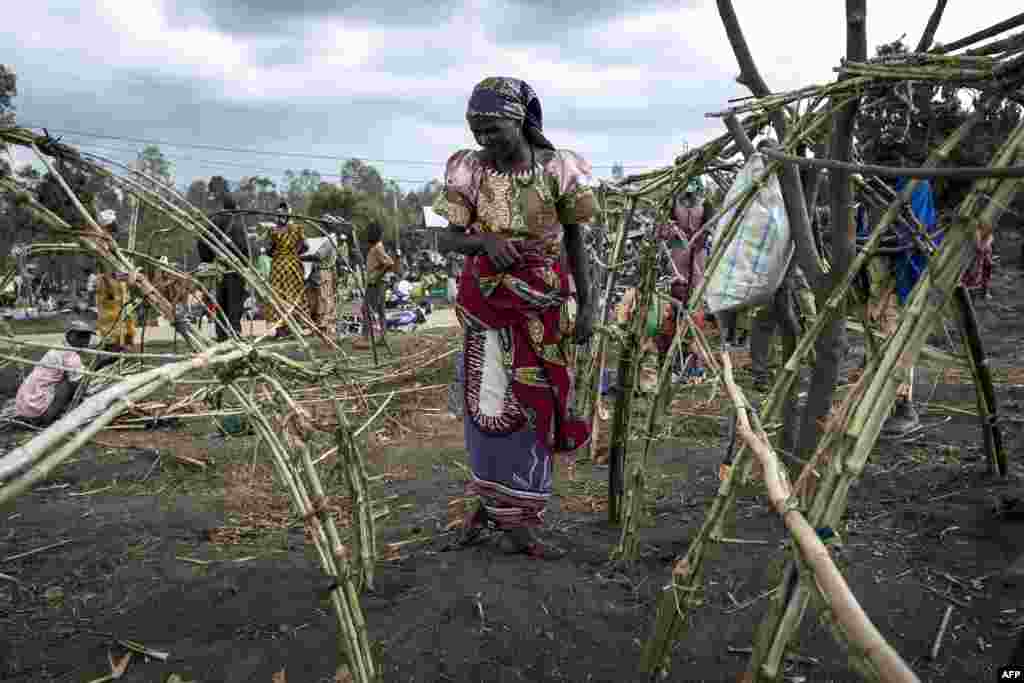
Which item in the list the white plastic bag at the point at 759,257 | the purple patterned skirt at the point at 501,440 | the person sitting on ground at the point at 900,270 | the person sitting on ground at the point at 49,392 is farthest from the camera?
the person sitting on ground at the point at 49,392

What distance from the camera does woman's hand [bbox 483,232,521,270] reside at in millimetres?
2793

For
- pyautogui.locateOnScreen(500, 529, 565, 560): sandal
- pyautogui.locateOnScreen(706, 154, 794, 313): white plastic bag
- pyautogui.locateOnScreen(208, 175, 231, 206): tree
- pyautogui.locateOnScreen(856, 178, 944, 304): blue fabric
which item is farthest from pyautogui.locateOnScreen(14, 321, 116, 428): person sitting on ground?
pyautogui.locateOnScreen(856, 178, 944, 304): blue fabric

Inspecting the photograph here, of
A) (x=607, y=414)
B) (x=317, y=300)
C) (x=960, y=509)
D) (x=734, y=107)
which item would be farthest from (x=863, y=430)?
(x=317, y=300)

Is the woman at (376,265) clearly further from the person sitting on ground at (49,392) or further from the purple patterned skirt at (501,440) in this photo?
the purple patterned skirt at (501,440)

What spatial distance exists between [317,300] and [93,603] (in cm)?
933

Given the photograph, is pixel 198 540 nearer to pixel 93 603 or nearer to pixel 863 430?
pixel 93 603

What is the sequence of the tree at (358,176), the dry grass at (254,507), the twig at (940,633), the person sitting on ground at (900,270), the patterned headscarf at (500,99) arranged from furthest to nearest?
the tree at (358,176) < the person sitting on ground at (900,270) < the dry grass at (254,507) < the patterned headscarf at (500,99) < the twig at (940,633)

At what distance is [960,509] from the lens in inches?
126

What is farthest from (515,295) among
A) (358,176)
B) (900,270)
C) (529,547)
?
(358,176)

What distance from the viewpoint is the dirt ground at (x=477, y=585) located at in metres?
2.25

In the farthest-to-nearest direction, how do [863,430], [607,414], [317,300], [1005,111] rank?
[317,300] < [607,414] < [1005,111] < [863,430]

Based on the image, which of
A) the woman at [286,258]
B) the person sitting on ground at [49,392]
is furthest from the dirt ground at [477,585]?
the woman at [286,258]

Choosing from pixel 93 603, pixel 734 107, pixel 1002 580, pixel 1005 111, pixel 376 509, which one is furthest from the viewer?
pixel 376 509

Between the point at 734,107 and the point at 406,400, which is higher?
the point at 734,107
